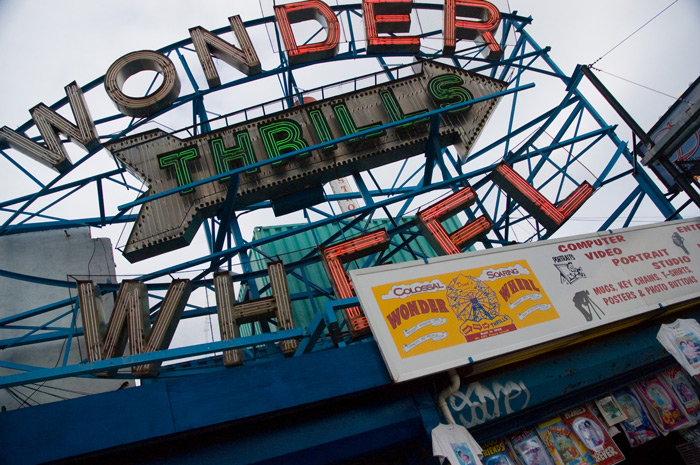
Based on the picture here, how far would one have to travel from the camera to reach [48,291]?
13.7 metres

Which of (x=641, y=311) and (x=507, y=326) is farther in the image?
(x=641, y=311)

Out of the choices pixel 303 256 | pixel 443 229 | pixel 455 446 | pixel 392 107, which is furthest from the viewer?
pixel 303 256

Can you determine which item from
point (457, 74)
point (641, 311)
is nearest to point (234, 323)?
point (641, 311)

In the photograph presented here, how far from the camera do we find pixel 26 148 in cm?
1238

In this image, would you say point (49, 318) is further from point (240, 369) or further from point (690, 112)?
point (690, 112)

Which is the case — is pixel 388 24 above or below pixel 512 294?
above

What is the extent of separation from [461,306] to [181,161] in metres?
7.94

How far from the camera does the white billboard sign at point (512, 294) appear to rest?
6891 mm

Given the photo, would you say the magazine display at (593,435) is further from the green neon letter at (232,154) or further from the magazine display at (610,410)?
the green neon letter at (232,154)

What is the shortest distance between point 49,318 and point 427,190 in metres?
10.5

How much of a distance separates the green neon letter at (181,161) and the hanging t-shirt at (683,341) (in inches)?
393

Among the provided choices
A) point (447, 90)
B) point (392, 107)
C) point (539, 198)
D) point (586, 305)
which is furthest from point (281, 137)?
point (586, 305)

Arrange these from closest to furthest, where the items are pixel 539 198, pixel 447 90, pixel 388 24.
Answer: pixel 539 198 < pixel 447 90 < pixel 388 24

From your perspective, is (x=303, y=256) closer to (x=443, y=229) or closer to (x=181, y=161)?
(x=181, y=161)
